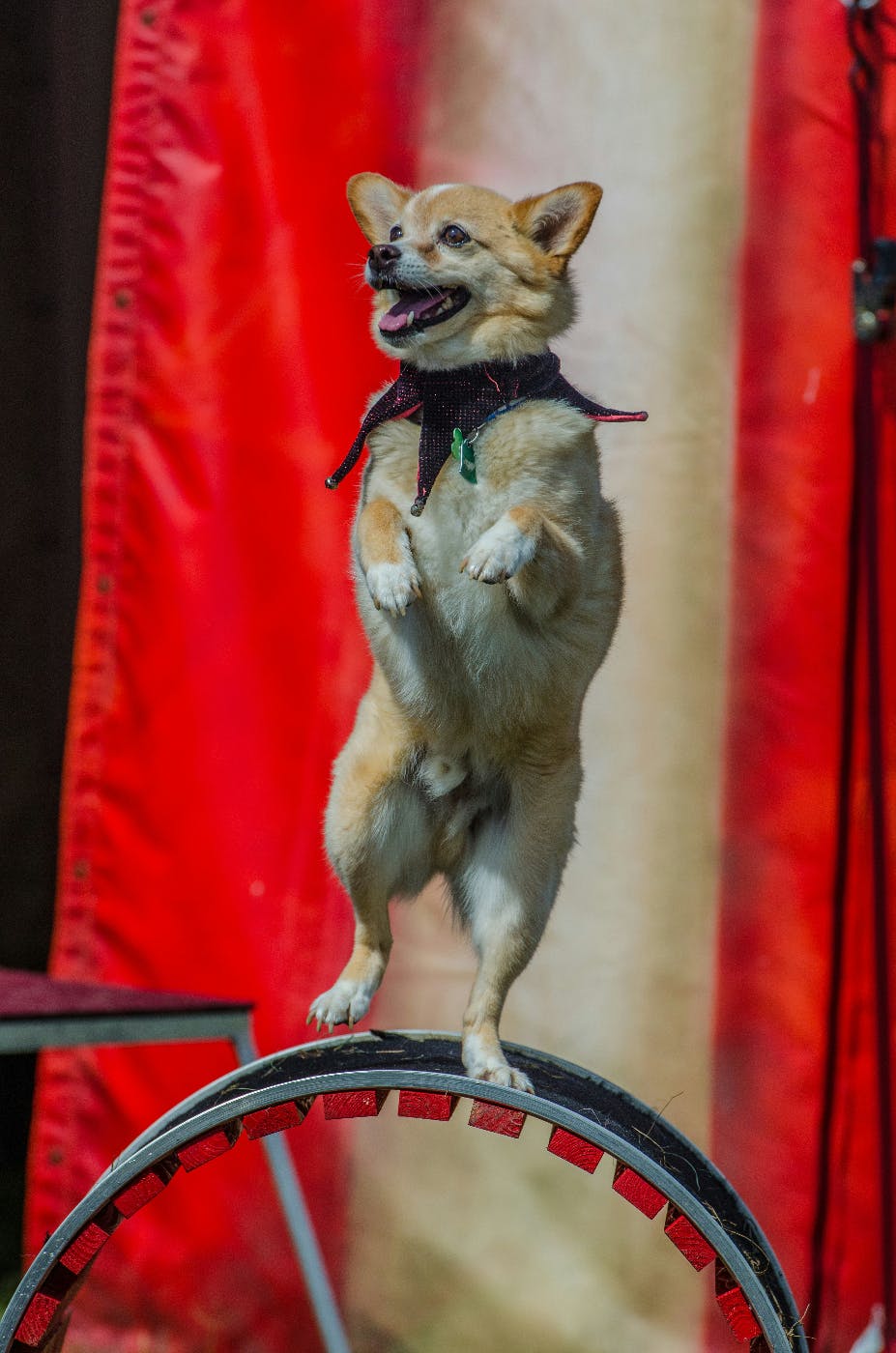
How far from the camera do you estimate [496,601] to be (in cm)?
106

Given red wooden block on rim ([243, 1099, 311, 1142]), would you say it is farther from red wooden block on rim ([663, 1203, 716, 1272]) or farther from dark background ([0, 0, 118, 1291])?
dark background ([0, 0, 118, 1291])

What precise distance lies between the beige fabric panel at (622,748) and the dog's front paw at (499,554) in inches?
44.0

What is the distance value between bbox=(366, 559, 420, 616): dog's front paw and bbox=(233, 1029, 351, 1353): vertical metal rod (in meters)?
0.99

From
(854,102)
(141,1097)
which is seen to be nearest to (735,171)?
(854,102)

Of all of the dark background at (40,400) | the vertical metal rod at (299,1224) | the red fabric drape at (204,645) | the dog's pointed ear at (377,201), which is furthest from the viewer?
the dark background at (40,400)

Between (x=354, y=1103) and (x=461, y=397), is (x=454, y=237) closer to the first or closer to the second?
(x=461, y=397)

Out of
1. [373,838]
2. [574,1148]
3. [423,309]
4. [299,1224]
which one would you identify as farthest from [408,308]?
[299,1224]

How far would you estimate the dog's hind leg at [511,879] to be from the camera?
112 cm

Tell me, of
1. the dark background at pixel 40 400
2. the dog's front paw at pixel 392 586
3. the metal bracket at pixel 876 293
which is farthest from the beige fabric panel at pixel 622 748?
the dog's front paw at pixel 392 586

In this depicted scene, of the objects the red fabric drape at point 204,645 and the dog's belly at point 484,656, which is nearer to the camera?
the dog's belly at point 484,656

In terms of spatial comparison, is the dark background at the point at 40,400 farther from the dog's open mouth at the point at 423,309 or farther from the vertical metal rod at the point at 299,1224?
the dog's open mouth at the point at 423,309

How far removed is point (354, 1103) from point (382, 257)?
702 millimetres

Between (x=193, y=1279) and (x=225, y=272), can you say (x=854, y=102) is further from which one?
(x=193, y=1279)

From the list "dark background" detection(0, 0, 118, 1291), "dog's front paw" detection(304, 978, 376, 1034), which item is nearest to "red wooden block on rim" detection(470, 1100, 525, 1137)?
"dog's front paw" detection(304, 978, 376, 1034)
